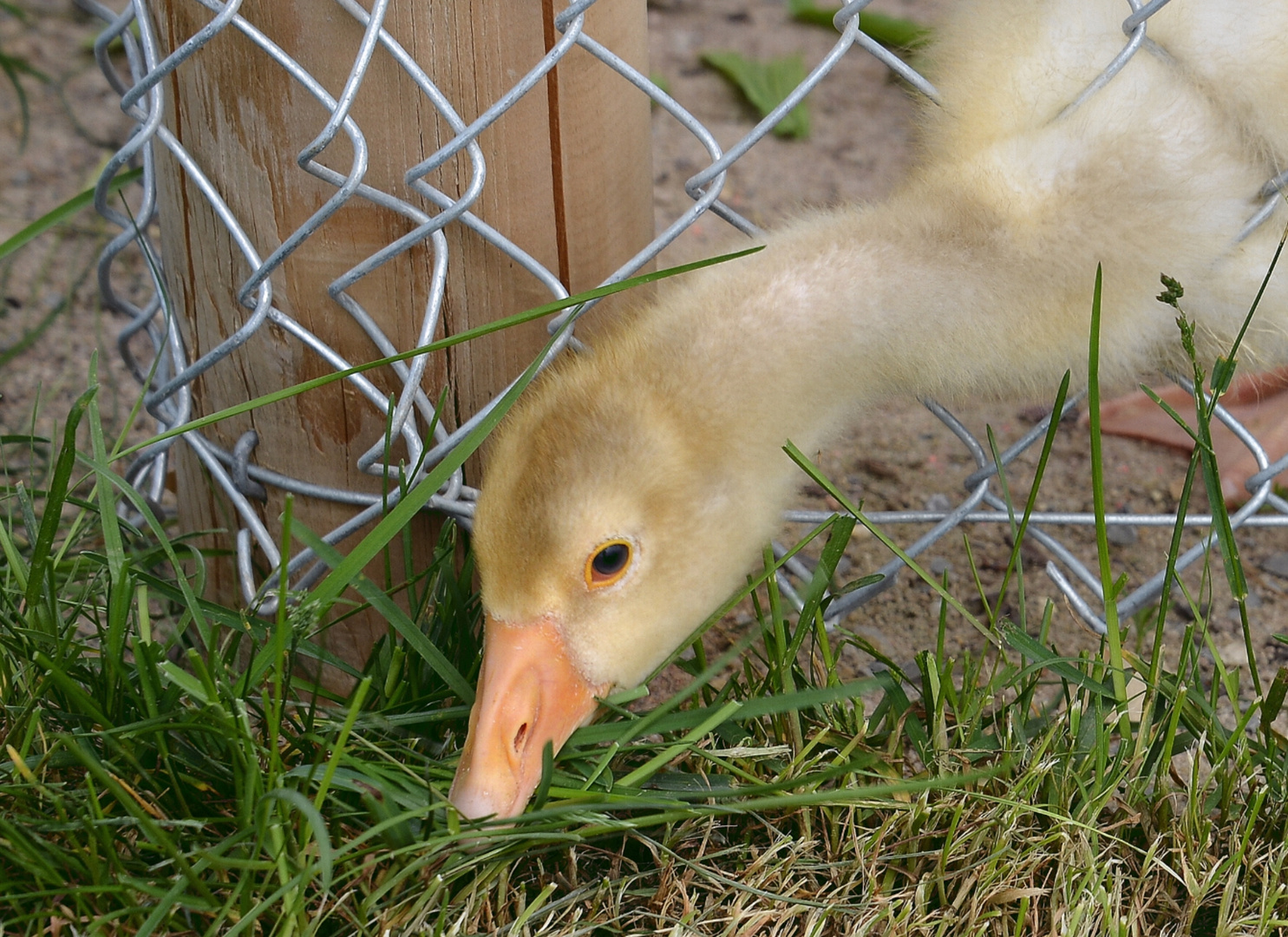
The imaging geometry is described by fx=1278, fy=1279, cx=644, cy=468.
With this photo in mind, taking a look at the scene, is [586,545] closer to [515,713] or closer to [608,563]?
[608,563]

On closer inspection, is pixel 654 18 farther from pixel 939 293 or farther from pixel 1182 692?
pixel 1182 692

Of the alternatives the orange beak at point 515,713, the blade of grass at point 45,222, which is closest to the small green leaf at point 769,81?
the blade of grass at point 45,222

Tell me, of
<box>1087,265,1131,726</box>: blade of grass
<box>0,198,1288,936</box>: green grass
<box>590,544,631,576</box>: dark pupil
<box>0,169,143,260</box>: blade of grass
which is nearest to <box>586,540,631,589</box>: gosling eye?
<box>590,544,631,576</box>: dark pupil

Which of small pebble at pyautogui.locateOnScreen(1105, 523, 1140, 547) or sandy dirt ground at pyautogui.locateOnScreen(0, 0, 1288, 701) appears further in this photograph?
small pebble at pyautogui.locateOnScreen(1105, 523, 1140, 547)

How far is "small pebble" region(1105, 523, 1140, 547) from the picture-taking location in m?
2.98

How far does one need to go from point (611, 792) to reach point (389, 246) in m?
0.79

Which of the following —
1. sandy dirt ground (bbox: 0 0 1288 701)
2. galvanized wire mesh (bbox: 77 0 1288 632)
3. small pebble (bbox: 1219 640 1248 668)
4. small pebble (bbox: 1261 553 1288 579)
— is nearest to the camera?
galvanized wire mesh (bbox: 77 0 1288 632)

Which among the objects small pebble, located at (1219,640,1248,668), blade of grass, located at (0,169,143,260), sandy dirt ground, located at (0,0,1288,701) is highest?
blade of grass, located at (0,169,143,260)

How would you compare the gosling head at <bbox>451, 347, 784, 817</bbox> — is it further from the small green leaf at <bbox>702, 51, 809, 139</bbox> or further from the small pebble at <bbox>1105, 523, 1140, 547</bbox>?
the small green leaf at <bbox>702, 51, 809, 139</bbox>

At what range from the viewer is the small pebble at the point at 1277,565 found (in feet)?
9.32

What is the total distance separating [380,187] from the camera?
175 cm

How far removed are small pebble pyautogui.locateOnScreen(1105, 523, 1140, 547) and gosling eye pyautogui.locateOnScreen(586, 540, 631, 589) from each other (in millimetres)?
1667

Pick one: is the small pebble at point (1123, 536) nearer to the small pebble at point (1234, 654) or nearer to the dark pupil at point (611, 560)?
the small pebble at point (1234, 654)

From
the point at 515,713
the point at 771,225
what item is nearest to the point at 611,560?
the point at 515,713
